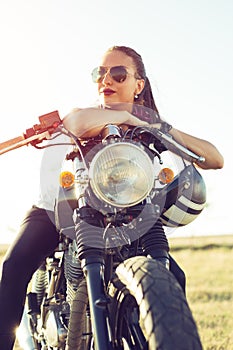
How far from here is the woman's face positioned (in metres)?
3.46

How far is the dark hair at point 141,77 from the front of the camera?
144 inches

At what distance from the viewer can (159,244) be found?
2.84 meters

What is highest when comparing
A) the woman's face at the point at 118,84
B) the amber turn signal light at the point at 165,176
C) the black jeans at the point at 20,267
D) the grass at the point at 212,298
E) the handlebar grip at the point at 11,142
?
the woman's face at the point at 118,84

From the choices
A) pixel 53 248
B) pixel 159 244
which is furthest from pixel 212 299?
pixel 159 244

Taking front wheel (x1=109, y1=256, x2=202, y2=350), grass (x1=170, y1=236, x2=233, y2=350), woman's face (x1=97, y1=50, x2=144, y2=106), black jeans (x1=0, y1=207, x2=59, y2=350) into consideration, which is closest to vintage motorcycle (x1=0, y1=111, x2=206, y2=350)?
front wheel (x1=109, y1=256, x2=202, y2=350)

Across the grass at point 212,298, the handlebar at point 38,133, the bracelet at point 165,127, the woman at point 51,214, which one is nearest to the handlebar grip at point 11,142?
the handlebar at point 38,133

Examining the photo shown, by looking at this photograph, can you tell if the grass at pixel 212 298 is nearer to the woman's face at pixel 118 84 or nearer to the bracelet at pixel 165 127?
the woman's face at pixel 118 84

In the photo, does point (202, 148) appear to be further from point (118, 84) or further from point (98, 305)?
point (98, 305)

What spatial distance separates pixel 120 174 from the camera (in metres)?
2.78

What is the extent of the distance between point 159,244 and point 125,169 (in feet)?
1.18

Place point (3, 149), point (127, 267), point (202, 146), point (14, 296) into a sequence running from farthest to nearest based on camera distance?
point (14, 296) < point (202, 146) < point (3, 149) < point (127, 267)

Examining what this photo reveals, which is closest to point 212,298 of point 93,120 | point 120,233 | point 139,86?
point 139,86

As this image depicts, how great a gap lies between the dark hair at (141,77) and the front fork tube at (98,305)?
3.87 feet

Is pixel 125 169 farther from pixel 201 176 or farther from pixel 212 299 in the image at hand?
pixel 212 299
